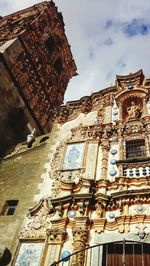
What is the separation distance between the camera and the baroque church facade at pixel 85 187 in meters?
9.31

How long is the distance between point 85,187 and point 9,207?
3.03 m

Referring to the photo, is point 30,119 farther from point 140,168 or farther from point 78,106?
point 140,168

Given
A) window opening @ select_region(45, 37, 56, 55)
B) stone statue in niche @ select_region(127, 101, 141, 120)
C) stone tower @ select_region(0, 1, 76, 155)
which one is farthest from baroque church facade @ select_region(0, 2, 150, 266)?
window opening @ select_region(45, 37, 56, 55)

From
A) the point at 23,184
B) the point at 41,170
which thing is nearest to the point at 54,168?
the point at 41,170

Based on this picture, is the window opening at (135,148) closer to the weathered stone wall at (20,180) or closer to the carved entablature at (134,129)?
the carved entablature at (134,129)

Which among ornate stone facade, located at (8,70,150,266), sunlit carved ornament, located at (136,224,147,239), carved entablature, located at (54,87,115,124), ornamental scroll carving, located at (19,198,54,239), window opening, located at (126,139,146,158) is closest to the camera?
sunlit carved ornament, located at (136,224,147,239)

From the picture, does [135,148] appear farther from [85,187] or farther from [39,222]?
[39,222]

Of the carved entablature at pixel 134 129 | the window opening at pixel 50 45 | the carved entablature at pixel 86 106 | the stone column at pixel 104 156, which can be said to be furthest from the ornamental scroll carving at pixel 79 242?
the window opening at pixel 50 45

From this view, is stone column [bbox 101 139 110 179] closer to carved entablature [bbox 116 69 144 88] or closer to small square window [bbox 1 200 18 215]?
small square window [bbox 1 200 18 215]

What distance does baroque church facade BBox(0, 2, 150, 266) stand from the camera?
9312 millimetres

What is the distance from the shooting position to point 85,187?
10.9 metres

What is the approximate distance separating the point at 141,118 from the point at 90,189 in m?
4.72

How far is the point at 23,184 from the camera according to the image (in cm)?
1245

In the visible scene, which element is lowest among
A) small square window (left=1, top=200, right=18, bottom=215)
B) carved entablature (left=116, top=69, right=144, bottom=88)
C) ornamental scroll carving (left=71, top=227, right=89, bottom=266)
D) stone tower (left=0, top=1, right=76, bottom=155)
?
ornamental scroll carving (left=71, top=227, right=89, bottom=266)
